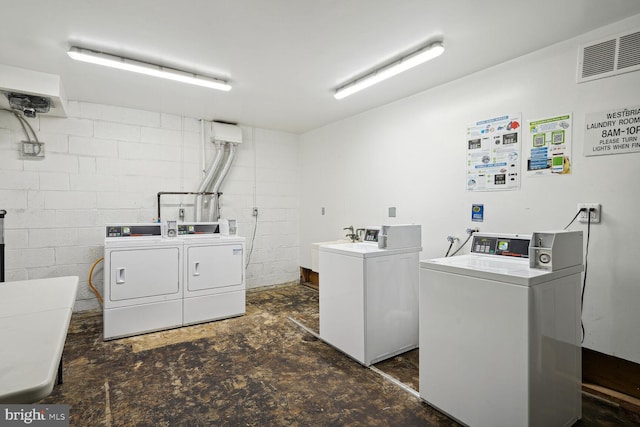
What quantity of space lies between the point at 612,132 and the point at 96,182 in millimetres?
5122

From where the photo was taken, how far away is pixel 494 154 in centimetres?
287

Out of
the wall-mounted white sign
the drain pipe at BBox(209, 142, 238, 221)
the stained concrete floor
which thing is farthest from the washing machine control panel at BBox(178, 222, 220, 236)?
the wall-mounted white sign

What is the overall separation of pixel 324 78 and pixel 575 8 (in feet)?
6.43

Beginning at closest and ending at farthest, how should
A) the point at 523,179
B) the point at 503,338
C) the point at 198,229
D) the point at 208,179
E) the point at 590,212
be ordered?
the point at 503,338
the point at 590,212
the point at 523,179
the point at 198,229
the point at 208,179

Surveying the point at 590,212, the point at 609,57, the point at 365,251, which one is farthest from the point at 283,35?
the point at 590,212

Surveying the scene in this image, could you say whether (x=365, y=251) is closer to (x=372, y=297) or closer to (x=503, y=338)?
(x=372, y=297)

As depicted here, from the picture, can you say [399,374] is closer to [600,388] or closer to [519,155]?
[600,388]

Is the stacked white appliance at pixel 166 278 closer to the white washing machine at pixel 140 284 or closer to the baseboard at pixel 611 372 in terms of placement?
the white washing machine at pixel 140 284

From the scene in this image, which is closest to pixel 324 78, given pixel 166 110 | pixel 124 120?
pixel 166 110

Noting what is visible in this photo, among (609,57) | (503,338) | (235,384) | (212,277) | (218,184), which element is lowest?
(235,384)

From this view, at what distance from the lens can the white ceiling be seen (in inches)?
81.1

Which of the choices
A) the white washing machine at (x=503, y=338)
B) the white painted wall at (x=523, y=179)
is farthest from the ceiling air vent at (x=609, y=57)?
the white washing machine at (x=503, y=338)

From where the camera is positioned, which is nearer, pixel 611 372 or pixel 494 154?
pixel 611 372

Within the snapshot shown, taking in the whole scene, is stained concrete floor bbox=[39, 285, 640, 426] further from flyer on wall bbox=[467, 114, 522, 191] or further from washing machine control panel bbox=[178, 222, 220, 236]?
flyer on wall bbox=[467, 114, 522, 191]
